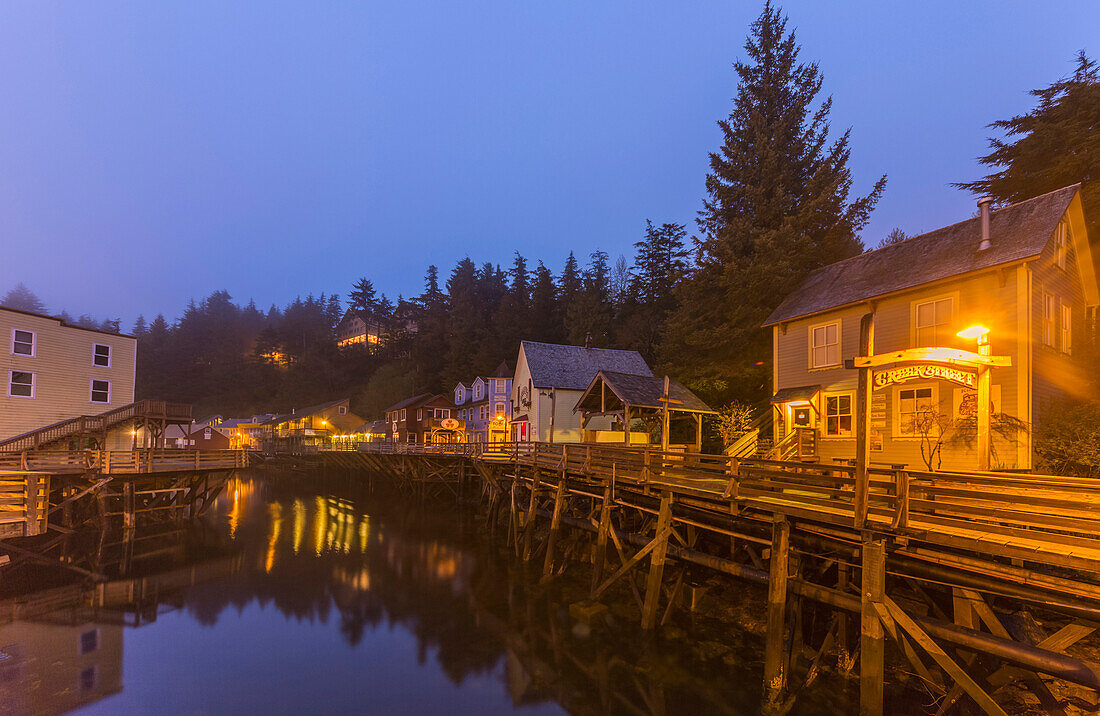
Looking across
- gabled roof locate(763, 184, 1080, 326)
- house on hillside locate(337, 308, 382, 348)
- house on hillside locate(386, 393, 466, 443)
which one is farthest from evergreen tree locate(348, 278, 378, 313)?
gabled roof locate(763, 184, 1080, 326)

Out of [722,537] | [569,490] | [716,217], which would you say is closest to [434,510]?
[569,490]

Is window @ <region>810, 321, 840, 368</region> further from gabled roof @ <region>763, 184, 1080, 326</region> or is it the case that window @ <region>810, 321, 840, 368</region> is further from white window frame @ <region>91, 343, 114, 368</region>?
white window frame @ <region>91, 343, 114, 368</region>

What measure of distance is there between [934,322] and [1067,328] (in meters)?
3.91

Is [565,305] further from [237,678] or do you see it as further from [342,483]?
[237,678]

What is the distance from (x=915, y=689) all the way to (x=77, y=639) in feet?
58.7

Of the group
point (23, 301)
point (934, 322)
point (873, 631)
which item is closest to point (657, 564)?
point (873, 631)

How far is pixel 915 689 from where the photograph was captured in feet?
28.9

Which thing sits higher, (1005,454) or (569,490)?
(1005,454)

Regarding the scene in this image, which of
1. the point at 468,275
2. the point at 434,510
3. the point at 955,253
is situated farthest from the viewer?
the point at 468,275

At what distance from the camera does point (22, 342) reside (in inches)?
973

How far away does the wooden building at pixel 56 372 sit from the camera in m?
24.2

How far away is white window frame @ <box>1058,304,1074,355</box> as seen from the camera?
14.8 m

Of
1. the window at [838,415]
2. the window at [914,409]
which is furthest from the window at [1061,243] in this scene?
the window at [838,415]

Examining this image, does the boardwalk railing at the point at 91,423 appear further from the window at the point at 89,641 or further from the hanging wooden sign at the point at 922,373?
the hanging wooden sign at the point at 922,373
